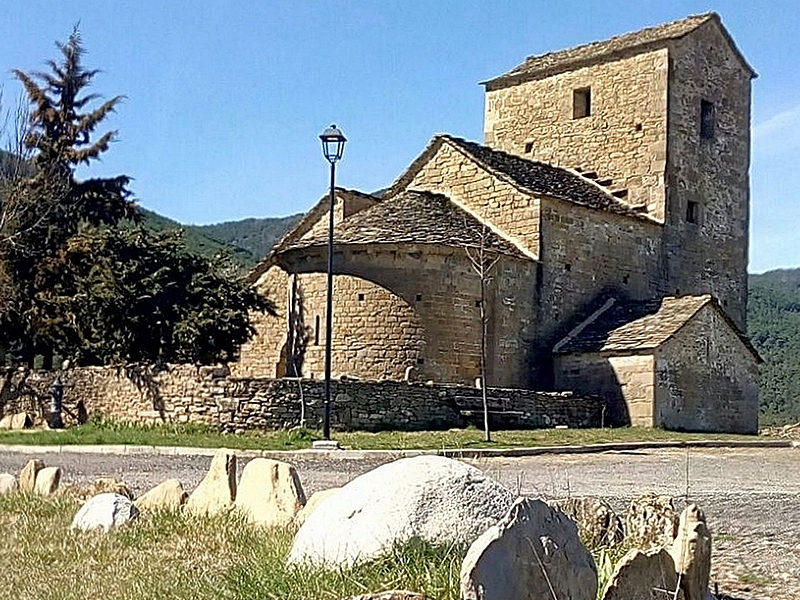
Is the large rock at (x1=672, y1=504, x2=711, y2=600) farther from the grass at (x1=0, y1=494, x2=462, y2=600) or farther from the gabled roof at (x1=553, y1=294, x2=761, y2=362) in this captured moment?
the gabled roof at (x1=553, y1=294, x2=761, y2=362)

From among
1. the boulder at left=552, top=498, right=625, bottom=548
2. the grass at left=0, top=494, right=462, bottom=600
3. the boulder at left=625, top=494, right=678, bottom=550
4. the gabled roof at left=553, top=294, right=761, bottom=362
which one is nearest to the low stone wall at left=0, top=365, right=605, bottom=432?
the gabled roof at left=553, top=294, right=761, bottom=362

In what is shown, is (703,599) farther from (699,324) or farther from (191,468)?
(699,324)

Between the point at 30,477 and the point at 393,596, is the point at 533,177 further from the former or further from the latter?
the point at 393,596

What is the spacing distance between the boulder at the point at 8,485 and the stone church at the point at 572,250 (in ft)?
58.0

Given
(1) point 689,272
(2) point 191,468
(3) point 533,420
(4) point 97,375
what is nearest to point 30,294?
(4) point 97,375

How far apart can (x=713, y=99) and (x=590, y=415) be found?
1394cm

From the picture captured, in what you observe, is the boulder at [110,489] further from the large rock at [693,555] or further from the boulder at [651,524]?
the large rock at [693,555]

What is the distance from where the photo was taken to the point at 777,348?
201 ft

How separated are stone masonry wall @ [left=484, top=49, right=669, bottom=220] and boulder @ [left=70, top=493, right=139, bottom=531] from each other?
28719 millimetres

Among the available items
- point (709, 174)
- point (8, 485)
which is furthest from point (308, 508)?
point (709, 174)

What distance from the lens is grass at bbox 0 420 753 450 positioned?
20859 mm

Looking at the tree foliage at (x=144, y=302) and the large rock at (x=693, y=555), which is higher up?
the tree foliage at (x=144, y=302)

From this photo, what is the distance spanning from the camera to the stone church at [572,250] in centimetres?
2914

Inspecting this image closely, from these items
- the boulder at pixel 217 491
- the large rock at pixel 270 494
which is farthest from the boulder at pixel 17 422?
the large rock at pixel 270 494
